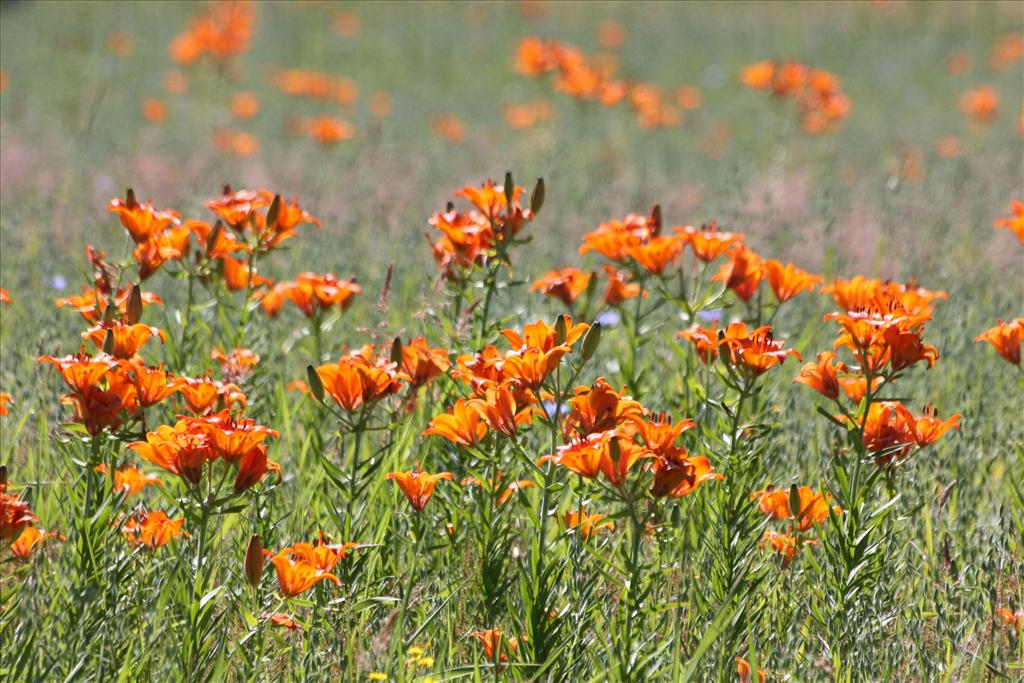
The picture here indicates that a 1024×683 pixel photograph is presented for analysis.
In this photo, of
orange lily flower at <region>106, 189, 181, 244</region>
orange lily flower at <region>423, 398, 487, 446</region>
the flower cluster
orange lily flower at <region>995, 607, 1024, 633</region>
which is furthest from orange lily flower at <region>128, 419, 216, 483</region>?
the flower cluster

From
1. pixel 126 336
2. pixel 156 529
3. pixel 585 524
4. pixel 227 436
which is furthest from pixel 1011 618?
pixel 126 336

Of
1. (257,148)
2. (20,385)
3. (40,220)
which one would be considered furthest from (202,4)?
(20,385)

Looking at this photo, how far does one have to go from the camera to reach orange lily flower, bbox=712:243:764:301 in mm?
2764

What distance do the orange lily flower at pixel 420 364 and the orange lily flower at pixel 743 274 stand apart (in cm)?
80

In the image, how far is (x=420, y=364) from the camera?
239 centimetres

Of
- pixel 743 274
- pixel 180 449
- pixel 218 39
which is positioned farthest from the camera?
pixel 218 39

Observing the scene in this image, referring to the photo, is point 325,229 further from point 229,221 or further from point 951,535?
point 951,535

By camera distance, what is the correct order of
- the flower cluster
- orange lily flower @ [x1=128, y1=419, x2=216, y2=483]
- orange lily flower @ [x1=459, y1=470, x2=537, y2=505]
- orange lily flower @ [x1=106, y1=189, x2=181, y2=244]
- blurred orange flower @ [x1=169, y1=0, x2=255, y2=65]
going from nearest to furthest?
orange lily flower @ [x1=128, y1=419, x2=216, y2=483]
orange lily flower @ [x1=459, y1=470, x2=537, y2=505]
orange lily flower @ [x1=106, y1=189, x2=181, y2=244]
the flower cluster
blurred orange flower @ [x1=169, y1=0, x2=255, y2=65]

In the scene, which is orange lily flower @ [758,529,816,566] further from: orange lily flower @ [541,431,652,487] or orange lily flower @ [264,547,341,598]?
orange lily flower @ [264,547,341,598]

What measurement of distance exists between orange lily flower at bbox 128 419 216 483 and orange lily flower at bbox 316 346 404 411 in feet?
1.09

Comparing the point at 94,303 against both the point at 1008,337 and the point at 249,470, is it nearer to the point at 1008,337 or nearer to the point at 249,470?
the point at 249,470

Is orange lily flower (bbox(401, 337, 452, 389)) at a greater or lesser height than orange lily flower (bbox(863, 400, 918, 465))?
greater

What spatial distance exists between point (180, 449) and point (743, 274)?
1.53 meters

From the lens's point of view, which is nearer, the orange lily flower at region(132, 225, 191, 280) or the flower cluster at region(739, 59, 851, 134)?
the orange lily flower at region(132, 225, 191, 280)
